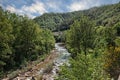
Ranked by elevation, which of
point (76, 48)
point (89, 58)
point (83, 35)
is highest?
point (83, 35)

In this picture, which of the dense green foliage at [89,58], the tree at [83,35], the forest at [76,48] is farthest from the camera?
the tree at [83,35]

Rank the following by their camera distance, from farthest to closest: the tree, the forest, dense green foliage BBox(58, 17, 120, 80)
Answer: the tree < the forest < dense green foliage BBox(58, 17, 120, 80)

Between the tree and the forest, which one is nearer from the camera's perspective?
the forest

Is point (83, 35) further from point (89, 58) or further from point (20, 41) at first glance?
point (89, 58)

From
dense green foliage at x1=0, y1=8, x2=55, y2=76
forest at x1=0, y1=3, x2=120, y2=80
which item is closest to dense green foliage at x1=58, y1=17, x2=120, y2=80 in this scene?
forest at x1=0, y1=3, x2=120, y2=80

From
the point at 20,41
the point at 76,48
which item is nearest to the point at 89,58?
the point at 76,48

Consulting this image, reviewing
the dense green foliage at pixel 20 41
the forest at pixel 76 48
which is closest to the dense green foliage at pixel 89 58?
the forest at pixel 76 48

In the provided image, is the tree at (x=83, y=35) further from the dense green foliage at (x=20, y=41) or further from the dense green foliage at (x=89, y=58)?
the dense green foliage at (x=20, y=41)

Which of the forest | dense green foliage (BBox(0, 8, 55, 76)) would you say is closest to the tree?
the forest

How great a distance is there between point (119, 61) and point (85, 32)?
15.4 meters

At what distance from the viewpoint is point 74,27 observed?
56.7m

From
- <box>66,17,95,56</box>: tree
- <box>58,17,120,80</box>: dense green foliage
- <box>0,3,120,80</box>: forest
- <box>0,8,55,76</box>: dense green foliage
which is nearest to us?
<box>58,17,120,80</box>: dense green foliage

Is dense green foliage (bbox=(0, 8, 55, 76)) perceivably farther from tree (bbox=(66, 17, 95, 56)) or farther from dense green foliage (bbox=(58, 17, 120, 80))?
dense green foliage (bbox=(58, 17, 120, 80))

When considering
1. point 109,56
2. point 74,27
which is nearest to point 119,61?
point 109,56
